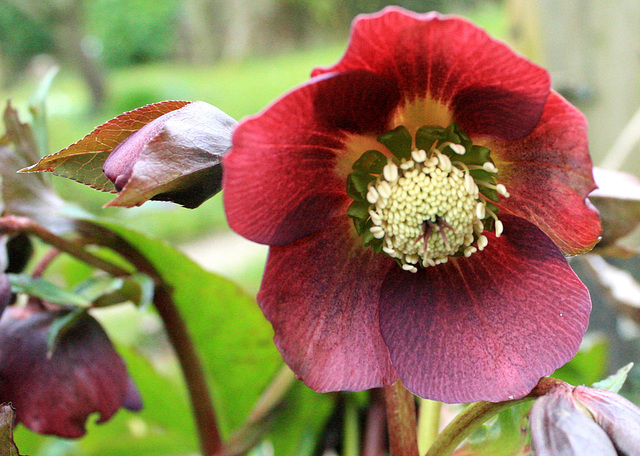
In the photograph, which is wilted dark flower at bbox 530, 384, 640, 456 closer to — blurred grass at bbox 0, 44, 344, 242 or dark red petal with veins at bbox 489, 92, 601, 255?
dark red petal with veins at bbox 489, 92, 601, 255

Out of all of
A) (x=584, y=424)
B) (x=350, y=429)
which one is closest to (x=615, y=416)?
(x=584, y=424)

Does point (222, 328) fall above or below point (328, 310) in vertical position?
below

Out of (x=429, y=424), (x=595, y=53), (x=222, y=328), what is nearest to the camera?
(x=429, y=424)

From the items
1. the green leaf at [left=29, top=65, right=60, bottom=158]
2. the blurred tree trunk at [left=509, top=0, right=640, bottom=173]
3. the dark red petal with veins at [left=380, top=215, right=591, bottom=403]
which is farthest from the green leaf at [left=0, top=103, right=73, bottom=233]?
the blurred tree trunk at [left=509, top=0, right=640, bottom=173]

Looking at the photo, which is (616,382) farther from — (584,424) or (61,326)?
(61,326)

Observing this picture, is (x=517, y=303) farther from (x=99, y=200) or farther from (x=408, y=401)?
(x=99, y=200)

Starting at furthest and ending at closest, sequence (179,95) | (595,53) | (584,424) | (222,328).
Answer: (179,95) → (595,53) → (222,328) → (584,424)
